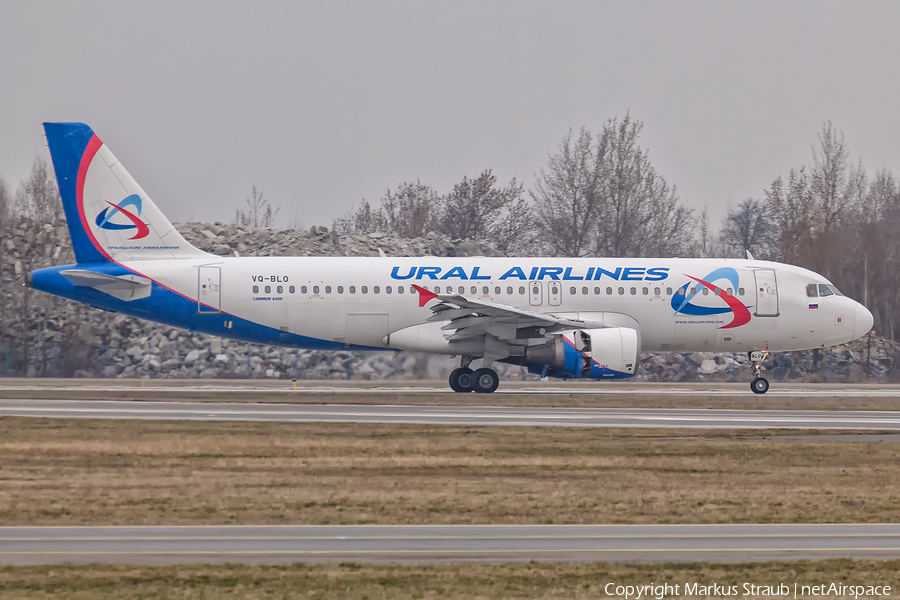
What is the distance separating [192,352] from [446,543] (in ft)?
126

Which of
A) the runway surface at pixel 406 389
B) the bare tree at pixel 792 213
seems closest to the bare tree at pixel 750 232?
the bare tree at pixel 792 213

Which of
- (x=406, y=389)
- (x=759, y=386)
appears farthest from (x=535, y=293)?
(x=759, y=386)

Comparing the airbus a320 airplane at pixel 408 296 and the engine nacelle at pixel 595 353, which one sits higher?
the airbus a320 airplane at pixel 408 296

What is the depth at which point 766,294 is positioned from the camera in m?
32.7

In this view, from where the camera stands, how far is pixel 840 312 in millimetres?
33250

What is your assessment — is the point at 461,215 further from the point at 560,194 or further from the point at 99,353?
the point at 99,353

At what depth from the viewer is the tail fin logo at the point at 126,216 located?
98.6 ft

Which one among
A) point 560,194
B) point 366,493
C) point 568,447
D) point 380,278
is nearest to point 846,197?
point 560,194

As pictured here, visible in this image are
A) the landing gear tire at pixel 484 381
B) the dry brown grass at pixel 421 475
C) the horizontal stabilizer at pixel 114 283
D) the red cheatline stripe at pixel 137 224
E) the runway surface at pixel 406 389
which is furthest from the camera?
the runway surface at pixel 406 389

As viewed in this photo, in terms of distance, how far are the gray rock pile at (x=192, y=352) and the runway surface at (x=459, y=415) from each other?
49.3ft

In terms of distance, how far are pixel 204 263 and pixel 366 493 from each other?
61.3 feet

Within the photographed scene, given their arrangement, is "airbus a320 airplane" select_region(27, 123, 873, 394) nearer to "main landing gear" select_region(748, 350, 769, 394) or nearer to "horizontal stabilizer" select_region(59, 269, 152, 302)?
"horizontal stabilizer" select_region(59, 269, 152, 302)

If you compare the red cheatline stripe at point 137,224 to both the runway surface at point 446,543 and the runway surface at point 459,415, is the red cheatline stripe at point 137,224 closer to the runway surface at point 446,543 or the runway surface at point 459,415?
the runway surface at point 459,415

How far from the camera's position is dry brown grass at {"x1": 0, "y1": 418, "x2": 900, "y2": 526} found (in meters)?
11.7
